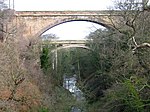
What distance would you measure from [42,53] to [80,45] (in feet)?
36.0

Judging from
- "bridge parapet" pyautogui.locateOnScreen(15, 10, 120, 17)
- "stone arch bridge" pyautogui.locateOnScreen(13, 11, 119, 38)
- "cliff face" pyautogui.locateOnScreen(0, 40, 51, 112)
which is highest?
"bridge parapet" pyautogui.locateOnScreen(15, 10, 120, 17)

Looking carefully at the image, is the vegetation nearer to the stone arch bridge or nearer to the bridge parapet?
the stone arch bridge

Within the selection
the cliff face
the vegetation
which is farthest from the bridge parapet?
the cliff face

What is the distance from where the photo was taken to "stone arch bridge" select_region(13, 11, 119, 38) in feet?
119

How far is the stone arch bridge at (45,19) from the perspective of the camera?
119 feet

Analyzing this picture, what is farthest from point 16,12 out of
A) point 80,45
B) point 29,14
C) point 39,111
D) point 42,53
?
point 39,111

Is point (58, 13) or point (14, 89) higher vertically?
point (58, 13)

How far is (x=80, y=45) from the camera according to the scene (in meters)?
44.5

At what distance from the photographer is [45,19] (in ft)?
123

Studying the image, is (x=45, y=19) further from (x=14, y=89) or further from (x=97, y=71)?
(x=14, y=89)

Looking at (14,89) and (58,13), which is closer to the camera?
(14,89)

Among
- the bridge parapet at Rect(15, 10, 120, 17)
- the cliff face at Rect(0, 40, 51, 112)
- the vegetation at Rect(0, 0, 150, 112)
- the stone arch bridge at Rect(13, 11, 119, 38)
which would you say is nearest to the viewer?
the vegetation at Rect(0, 0, 150, 112)

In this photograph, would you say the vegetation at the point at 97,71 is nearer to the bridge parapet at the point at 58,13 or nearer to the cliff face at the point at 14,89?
the cliff face at the point at 14,89

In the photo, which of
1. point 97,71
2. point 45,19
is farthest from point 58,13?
point 97,71
